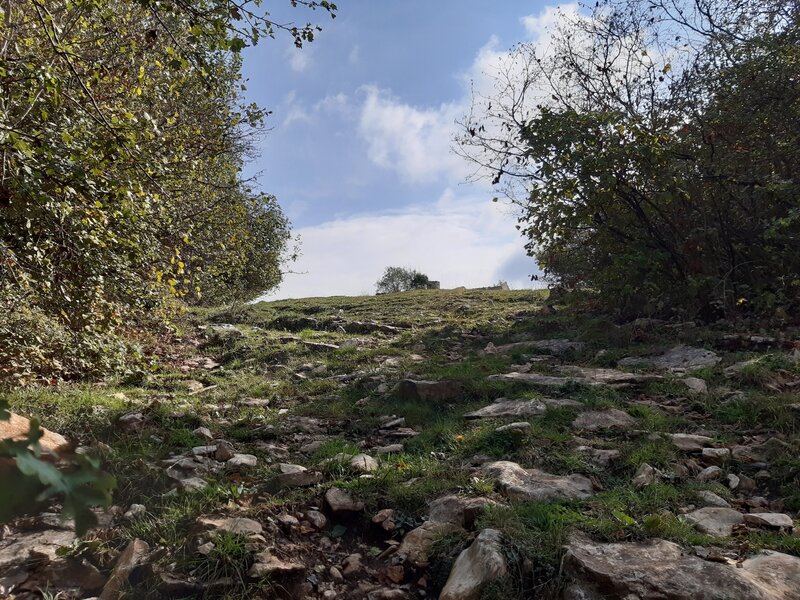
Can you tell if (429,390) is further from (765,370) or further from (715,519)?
(765,370)

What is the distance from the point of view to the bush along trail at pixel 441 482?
2.91m

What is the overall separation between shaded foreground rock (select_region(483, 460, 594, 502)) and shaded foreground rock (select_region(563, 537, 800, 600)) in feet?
2.67

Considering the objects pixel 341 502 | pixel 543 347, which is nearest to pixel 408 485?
pixel 341 502

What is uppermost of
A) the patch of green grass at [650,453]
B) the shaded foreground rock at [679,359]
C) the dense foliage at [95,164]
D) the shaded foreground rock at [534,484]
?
A: the dense foliage at [95,164]

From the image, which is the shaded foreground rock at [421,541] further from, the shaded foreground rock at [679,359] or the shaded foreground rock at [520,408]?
the shaded foreground rock at [679,359]

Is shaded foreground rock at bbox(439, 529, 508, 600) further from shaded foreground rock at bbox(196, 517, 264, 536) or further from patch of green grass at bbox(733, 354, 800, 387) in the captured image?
patch of green grass at bbox(733, 354, 800, 387)

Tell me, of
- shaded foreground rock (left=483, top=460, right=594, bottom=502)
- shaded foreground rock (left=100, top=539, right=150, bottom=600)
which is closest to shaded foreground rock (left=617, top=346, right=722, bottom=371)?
shaded foreground rock (left=483, top=460, right=594, bottom=502)

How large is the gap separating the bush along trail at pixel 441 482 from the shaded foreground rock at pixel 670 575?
0.01 m

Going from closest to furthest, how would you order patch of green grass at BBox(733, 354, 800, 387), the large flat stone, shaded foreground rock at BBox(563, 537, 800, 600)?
shaded foreground rock at BBox(563, 537, 800, 600)
the large flat stone
patch of green grass at BBox(733, 354, 800, 387)

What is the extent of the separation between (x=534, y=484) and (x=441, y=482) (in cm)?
70

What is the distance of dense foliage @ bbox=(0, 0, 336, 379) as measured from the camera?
205 inches

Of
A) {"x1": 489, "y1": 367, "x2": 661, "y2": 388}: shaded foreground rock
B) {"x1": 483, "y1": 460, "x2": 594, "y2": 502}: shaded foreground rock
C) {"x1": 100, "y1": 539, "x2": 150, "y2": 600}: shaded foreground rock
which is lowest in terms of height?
{"x1": 100, "y1": 539, "x2": 150, "y2": 600}: shaded foreground rock

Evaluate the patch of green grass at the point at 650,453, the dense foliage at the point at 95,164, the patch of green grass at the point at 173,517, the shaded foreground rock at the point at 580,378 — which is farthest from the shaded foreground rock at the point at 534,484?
the dense foliage at the point at 95,164

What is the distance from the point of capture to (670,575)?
107 inches
